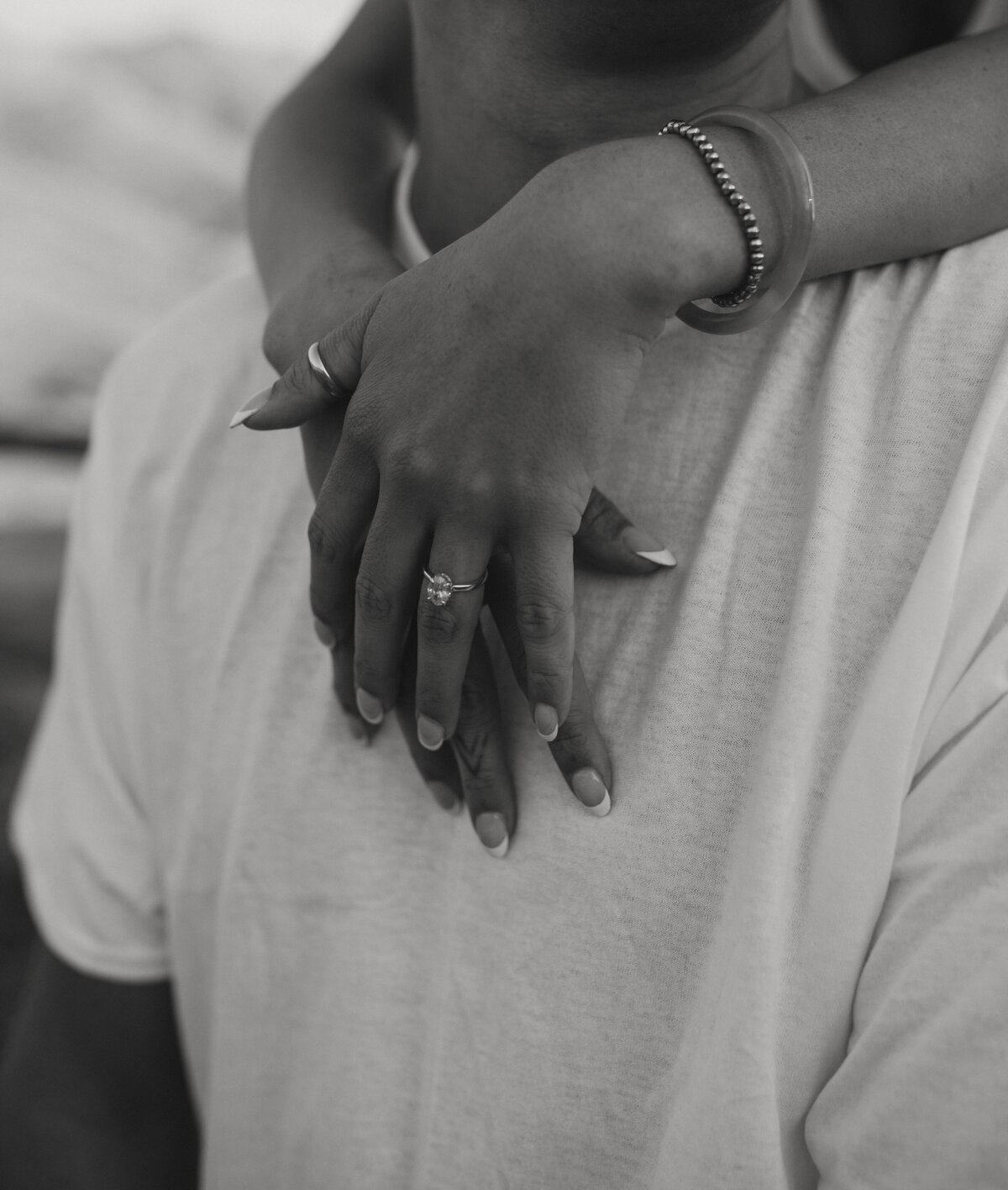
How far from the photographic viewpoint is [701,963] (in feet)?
1.86

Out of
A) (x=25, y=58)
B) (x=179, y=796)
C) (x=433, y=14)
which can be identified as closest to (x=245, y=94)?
(x=25, y=58)

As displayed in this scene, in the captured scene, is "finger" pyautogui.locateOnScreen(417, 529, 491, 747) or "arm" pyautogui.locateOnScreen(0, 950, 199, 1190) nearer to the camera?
"finger" pyautogui.locateOnScreen(417, 529, 491, 747)

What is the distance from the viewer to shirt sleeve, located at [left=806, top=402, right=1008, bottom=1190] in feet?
1.57

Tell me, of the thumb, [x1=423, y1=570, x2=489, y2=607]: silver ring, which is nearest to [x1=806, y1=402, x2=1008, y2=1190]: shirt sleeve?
[x1=423, y1=570, x2=489, y2=607]: silver ring

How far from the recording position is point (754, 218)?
1.72 feet

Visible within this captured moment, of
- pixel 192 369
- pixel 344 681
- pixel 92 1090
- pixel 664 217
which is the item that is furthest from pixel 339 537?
pixel 92 1090

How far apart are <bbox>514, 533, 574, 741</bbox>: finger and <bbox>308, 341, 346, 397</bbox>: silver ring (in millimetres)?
152

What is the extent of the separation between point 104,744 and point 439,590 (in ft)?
1.65

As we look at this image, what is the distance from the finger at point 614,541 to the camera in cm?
61

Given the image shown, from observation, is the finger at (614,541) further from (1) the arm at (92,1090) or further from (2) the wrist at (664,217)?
(1) the arm at (92,1090)

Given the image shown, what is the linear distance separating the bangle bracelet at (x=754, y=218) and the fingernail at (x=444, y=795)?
321mm

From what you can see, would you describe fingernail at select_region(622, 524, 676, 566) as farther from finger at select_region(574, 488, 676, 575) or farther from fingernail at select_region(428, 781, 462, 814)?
fingernail at select_region(428, 781, 462, 814)

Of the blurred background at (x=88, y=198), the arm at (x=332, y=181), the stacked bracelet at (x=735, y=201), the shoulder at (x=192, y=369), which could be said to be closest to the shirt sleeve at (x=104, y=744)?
the shoulder at (x=192, y=369)

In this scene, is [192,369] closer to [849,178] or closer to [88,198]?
[849,178]
